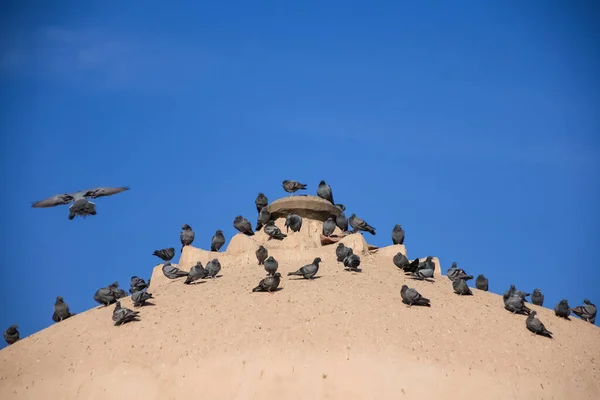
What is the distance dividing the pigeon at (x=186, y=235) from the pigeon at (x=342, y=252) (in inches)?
315

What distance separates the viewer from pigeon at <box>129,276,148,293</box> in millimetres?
41719

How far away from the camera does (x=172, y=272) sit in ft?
142

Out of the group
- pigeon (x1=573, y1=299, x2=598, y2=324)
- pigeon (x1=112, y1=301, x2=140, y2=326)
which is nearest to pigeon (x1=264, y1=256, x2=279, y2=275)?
pigeon (x1=112, y1=301, x2=140, y2=326)

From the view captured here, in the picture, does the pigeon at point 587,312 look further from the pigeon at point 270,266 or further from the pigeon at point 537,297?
the pigeon at point 270,266

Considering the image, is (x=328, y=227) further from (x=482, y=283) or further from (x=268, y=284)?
(x=268, y=284)

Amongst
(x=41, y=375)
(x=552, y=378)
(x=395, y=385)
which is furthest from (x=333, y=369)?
(x=41, y=375)

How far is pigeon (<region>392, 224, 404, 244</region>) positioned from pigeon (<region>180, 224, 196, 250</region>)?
1053 centimetres

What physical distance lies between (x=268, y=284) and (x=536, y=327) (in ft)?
36.9

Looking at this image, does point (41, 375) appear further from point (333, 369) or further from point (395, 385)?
point (395, 385)

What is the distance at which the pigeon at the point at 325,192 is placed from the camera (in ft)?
167

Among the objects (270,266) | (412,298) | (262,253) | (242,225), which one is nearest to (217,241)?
(242,225)

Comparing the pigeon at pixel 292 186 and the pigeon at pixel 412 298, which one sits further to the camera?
the pigeon at pixel 292 186

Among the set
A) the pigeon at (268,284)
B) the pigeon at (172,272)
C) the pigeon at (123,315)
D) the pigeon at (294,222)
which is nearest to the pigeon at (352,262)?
the pigeon at (268,284)

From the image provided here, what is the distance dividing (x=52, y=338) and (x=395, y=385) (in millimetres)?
15310
